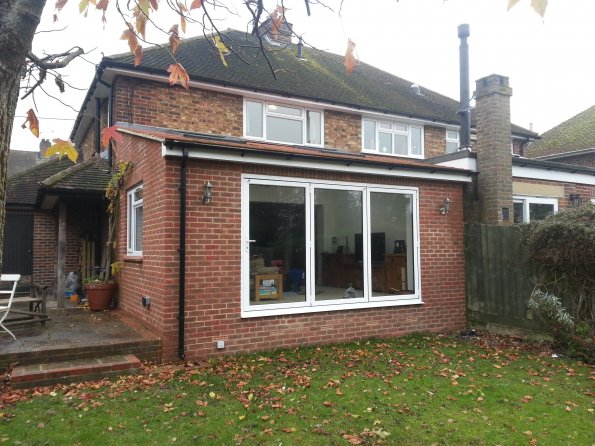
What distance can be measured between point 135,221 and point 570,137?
21006 millimetres

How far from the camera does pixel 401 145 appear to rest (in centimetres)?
1539

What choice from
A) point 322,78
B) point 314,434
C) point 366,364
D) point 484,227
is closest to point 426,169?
point 484,227

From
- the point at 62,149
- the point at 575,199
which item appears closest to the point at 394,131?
the point at 575,199

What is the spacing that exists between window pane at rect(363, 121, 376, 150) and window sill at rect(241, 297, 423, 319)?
7588 mm

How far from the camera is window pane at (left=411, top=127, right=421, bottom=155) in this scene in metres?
15.6

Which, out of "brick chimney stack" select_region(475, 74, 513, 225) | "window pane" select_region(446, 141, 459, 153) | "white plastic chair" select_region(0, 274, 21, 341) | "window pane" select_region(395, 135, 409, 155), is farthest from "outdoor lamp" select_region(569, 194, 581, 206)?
"white plastic chair" select_region(0, 274, 21, 341)

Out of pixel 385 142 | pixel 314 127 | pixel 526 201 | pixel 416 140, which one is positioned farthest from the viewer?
pixel 416 140

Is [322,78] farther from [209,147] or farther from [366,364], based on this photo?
[366,364]

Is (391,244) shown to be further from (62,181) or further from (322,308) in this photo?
(62,181)

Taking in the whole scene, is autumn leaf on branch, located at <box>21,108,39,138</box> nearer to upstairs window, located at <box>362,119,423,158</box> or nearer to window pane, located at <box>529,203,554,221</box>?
window pane, located at <box>529,203,554,221</box>

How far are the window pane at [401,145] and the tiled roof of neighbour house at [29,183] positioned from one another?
32.9 ft

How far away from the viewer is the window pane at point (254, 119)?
12.5m

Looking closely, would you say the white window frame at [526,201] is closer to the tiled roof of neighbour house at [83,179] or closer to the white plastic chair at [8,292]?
the tiled roof of neighbour house at [83,179]

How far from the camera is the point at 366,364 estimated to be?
609 cm
